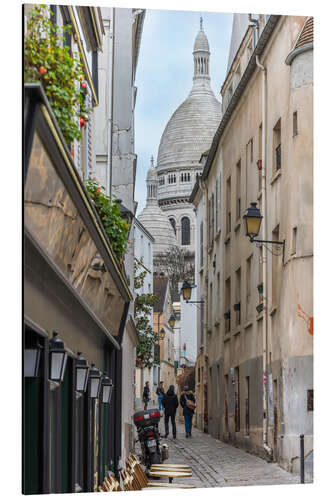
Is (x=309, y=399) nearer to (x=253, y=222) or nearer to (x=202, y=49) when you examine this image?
(x=253, y=222)

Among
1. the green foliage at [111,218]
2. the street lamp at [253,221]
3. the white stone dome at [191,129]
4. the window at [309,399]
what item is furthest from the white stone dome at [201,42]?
the window at [309,399]

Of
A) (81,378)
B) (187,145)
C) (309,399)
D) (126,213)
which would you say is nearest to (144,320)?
(187,145)

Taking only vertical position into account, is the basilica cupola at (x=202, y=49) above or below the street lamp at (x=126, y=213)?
above

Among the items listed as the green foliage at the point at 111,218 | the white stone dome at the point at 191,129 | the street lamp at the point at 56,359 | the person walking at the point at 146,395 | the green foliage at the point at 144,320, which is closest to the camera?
the street lamp at the point at 56,359

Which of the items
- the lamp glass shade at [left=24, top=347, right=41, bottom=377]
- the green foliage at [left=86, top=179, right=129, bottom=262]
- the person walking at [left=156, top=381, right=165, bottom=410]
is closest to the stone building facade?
the person walking at [left=156, top=381, right=165, bottom=410]

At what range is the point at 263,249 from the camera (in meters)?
12.3

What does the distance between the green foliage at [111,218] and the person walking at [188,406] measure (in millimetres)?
4953

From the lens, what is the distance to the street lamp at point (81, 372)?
9109 millimetres

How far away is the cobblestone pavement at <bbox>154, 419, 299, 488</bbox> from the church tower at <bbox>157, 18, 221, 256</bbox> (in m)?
2.61

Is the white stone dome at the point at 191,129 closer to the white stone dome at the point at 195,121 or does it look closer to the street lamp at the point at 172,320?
the white stone dome at the point at 195,121

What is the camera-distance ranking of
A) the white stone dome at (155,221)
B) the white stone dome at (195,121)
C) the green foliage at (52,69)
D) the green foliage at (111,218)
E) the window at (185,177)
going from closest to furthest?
the green foliage at (52,69) → the green foliage at (111,218) → the white stone dome at (195,121) → the white stone dome at (155,221) → the window at (185,177)

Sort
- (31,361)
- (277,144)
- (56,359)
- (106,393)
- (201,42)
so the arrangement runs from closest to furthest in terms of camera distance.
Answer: (31,361) → (56,359) → (201,42) → (106,393) → (277,144)

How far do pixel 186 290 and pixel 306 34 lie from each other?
15.3ft
